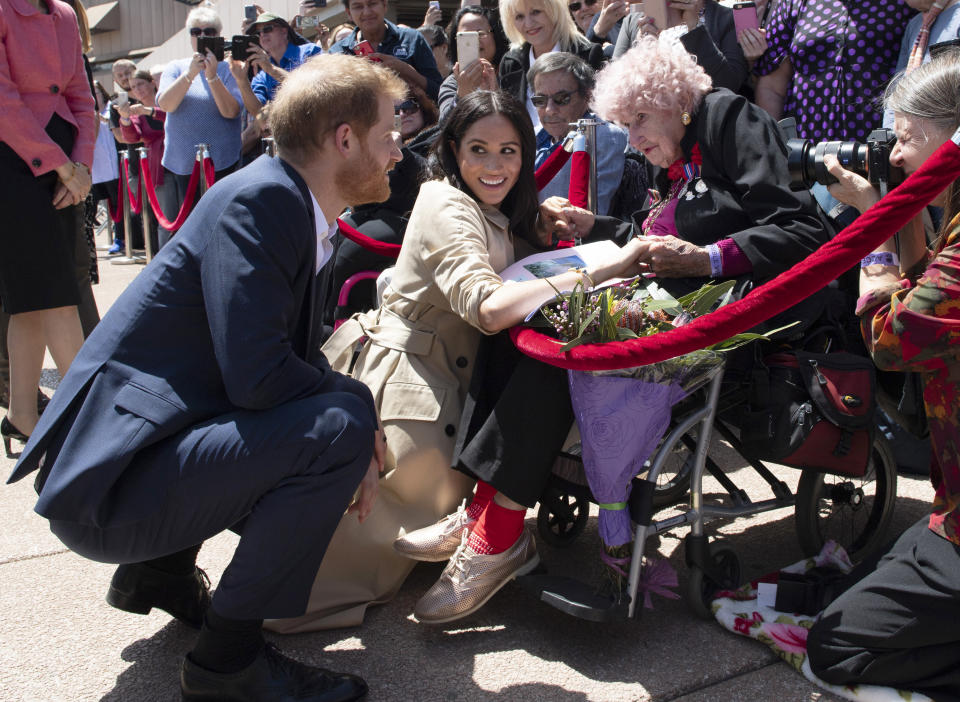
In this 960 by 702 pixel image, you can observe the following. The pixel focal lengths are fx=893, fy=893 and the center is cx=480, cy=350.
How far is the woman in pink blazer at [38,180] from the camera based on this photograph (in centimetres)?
357

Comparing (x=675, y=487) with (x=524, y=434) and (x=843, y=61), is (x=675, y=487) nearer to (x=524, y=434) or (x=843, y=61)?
(x=524, y=434)

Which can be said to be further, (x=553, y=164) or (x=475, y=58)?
Result: (x=475, y=58)

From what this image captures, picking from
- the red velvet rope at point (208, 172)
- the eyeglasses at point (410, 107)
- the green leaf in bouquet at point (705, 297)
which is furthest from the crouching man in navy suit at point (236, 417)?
the red velvet rope at point (208, 172)

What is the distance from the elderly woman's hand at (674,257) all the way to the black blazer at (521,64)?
2076mm

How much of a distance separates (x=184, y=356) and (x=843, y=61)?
307 centimetres

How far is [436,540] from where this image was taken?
8.56 feet

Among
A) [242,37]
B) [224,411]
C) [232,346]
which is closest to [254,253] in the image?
[232,346]

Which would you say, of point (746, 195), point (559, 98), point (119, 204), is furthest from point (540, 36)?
point (119, 204)

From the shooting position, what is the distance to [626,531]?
7.91 ft

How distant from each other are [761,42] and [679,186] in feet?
4.74

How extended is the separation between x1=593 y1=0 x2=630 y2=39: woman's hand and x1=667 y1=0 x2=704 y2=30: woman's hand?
63 centimetres

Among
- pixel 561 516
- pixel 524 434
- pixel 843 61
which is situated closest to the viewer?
pixel 524 434

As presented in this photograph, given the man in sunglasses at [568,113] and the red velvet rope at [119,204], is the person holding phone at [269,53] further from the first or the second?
the red velvet rope at [119,204]

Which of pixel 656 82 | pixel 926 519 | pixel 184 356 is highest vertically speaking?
pixel 656 82
